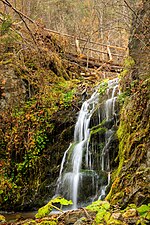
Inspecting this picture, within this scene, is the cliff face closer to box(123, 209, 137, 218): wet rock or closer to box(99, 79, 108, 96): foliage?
box(123, 209, 137, 218): wet rock

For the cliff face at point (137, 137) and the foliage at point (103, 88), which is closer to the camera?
the cliff face at point (137, 137)

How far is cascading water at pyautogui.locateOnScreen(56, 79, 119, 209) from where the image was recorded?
24.4ft

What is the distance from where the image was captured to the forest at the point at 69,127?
17.7ft

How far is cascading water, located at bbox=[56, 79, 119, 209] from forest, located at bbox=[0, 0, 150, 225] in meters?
0.02

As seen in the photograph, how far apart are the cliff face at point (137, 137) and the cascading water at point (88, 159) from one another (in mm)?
1173

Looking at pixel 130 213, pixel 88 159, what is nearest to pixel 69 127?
pixel 88 159

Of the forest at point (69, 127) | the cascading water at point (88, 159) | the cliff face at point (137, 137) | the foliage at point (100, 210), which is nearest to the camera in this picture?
the foliage at point (100, 210)

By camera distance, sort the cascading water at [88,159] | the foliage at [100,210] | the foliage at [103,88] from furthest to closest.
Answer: the foliage at [103,88] < the cascading water at [88,159] < the foliage at [100,210]

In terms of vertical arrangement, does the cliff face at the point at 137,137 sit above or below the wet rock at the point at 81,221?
above

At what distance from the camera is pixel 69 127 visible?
9.52 m

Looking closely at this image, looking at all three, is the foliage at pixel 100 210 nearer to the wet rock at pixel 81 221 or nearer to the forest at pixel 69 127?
the wet rock at pixel 81 221

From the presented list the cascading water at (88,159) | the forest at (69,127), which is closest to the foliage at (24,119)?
the forest at (69,127)

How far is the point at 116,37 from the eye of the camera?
21.5 metres

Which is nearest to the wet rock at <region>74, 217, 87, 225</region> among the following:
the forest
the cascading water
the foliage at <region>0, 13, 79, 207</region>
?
the forest
